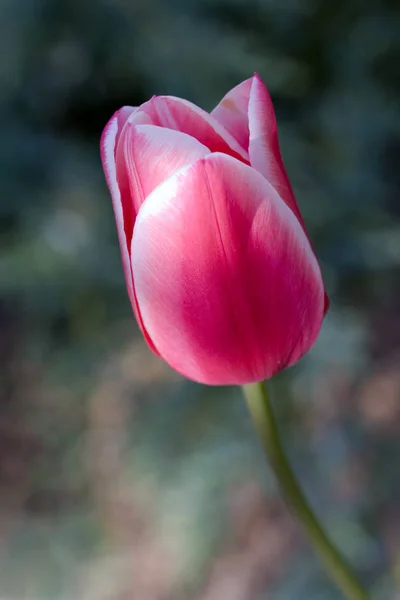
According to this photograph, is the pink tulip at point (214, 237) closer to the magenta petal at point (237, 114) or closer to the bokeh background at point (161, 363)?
the magenta petal at point (237, 114)

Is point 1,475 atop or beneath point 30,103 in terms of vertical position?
beneath

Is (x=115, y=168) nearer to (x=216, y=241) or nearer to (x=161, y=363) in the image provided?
(x=216, y=241)

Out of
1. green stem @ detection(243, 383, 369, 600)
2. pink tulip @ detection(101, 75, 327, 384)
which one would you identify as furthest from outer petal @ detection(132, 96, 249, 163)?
green stem @ detection(243, 383, 369, 600)

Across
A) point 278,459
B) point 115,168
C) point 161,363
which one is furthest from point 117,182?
point 161,363

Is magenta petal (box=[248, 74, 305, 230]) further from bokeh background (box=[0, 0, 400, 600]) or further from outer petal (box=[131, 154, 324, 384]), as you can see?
bokeh background (box=[0, 0, 400, 600])

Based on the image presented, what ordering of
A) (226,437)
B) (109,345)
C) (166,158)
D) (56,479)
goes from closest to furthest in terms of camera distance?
(166,158) → (226,437) → (109,345) → (56,479)

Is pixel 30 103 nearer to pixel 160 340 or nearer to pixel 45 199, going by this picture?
pixel 45 199

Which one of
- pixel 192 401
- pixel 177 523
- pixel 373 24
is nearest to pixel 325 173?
pixel 373 24
